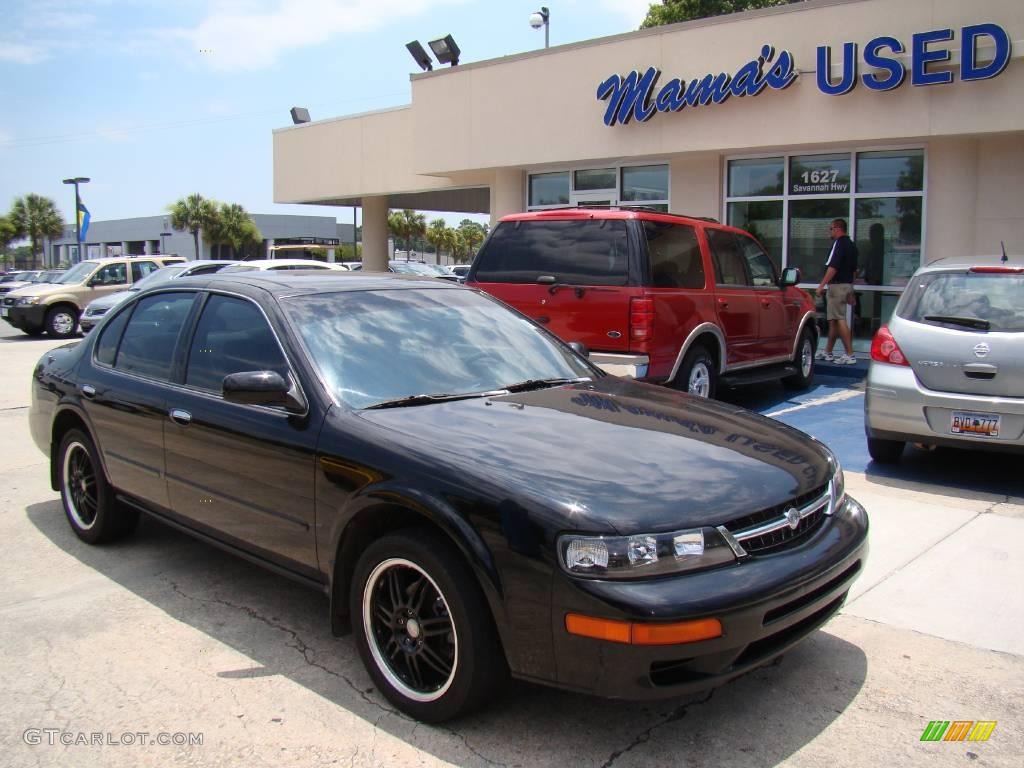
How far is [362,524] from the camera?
3402 mm

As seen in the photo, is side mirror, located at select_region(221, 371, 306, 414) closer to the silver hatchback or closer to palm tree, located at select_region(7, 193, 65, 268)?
the silver hatchback

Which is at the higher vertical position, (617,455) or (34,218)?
(34,218)

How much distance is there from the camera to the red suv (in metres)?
7.77

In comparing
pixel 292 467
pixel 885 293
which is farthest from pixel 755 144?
pixel 292 467

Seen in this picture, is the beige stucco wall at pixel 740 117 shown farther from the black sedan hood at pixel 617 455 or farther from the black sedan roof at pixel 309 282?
the black sedan hood at pixel 617 455

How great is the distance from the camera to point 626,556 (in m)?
2.81

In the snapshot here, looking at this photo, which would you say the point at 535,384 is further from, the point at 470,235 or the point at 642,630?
the point at 470,235

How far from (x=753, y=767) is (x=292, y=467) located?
2.05 m

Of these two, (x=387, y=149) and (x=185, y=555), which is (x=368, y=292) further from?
(x=387, y=149)

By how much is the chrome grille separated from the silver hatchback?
11.5 feet

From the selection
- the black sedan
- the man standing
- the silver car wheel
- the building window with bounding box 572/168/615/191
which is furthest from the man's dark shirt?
the black sedan

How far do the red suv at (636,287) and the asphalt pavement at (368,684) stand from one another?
301 centimetres

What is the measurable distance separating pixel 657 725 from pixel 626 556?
808 millimetres

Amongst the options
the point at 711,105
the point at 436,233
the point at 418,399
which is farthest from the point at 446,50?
the point at 436,233
